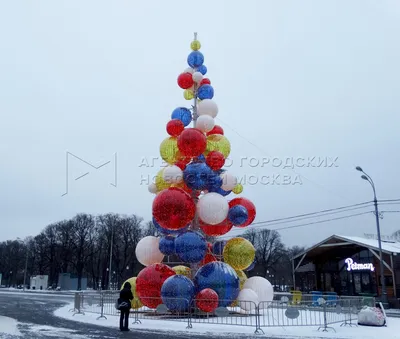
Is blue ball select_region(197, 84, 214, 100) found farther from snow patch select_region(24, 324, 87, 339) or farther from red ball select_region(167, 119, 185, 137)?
snow patch select_region(24, 324, 87, 339)

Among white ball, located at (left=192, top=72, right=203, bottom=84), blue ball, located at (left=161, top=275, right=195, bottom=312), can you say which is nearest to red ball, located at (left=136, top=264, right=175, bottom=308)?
blue ball, located at (left=161, top=275, right=195, bottom=312)

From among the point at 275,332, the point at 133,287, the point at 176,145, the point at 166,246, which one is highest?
the point at 176,145

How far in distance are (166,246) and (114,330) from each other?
16.1 ft

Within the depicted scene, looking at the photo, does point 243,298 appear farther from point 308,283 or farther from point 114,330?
point 308,283

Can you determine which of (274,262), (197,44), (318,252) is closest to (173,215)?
(197,44)

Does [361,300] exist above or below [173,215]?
below

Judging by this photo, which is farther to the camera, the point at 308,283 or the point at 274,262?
the point at 274,262

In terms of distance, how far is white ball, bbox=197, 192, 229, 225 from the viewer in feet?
53.9

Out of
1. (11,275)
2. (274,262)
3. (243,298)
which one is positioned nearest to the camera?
(243,298)

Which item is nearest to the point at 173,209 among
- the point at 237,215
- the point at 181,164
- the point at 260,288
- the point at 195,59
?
the point at 181,164

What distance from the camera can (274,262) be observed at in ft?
266

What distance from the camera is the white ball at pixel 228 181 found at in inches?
712

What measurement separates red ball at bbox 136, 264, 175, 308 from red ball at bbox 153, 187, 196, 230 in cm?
193

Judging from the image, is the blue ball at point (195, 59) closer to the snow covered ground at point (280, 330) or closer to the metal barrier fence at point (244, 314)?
the metal barrier fence at point (244, 314)
